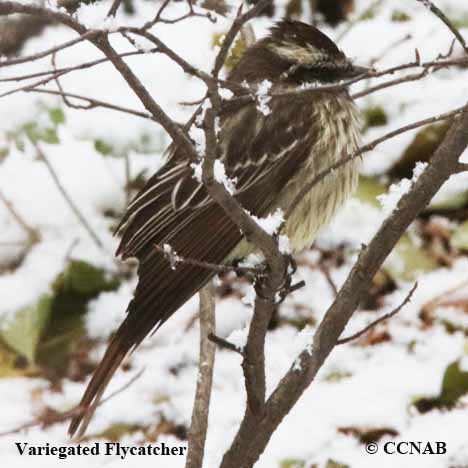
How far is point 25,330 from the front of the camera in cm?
509

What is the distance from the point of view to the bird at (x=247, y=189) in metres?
3.82

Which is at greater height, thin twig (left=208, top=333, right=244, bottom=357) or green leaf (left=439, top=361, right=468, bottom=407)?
green leaf (left=439, top=361, right=468, bottom=407)

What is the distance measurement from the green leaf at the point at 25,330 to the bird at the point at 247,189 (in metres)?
0.97

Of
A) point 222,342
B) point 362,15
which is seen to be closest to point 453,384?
point 222,342

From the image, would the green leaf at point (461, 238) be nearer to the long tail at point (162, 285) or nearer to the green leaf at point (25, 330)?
the long tail at point (162, 285)

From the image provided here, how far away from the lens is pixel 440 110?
600 centimetres

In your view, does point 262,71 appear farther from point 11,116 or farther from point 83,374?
point 83,374

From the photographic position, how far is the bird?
382 centimetres

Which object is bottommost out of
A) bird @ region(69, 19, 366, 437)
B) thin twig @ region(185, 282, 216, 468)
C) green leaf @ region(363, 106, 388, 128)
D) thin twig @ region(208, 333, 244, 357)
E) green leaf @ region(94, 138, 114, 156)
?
thin twig @ region(208, 333, 244, 357)

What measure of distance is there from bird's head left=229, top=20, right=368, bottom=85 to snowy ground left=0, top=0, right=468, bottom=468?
29.6 inches

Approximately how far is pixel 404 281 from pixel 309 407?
3.59 feet

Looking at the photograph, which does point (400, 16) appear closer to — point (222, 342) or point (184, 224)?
point (184, 224)

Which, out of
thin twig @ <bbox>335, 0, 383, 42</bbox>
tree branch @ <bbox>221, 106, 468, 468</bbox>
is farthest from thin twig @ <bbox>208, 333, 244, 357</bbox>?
thin twig @ <bbox>335, 0, 383, 42</bbox>

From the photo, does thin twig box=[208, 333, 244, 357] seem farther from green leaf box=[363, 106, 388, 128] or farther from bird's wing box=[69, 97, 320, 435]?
green leaf box=[363, 106, 388, 128]
